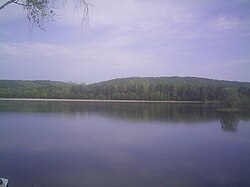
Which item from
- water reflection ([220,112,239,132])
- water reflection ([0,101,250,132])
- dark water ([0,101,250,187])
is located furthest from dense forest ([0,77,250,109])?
dark water ([0,101,250,187])

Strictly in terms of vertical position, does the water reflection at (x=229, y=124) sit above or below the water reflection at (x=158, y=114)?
below

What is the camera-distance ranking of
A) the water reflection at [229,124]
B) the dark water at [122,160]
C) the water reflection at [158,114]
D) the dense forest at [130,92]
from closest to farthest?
1. the dark water at [122,160]
2. the water reflection at [229,124]
3. the water reflection at [158,114]
4. the dense forest at [130,92]

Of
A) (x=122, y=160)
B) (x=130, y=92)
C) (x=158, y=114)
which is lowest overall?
(x=122, y=160)

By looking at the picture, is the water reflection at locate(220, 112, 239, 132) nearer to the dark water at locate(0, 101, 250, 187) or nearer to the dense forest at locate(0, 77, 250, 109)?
the dark water at locate(0, 101, 250, 187)

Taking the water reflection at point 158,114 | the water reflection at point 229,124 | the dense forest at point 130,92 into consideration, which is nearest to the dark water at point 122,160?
the water reflection at point 229,124

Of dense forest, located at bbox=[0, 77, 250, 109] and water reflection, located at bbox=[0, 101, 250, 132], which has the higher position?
dense forest, located at bbox=[0, 77, 250, 109]

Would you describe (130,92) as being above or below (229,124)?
above

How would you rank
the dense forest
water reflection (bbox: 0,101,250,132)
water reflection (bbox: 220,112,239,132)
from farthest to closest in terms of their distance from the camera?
the dense forest → water reflection (bbox: 0,101,250,132) → water reflection (bbox: 220,112,239,132)

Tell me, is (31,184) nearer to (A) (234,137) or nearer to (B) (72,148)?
(B) (72,148)

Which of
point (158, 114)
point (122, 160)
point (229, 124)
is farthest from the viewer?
point (158, 114)

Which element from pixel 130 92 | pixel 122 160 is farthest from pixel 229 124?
pixel 130 92

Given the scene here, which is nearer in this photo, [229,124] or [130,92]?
[229,124]

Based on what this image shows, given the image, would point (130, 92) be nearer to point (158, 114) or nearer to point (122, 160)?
point (158, 114)

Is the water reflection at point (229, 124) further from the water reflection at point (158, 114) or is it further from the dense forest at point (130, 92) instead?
the dense forest at point (130, 92)
